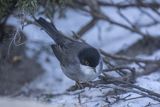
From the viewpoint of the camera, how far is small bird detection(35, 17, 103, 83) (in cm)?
370

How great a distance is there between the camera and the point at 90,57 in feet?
12.0

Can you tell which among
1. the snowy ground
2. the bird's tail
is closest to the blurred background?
the snowy ground

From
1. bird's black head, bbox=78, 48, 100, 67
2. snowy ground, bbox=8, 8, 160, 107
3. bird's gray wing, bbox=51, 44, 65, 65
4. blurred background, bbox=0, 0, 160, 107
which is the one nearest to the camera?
bird's black head, bbox=78, 48, 100, 67

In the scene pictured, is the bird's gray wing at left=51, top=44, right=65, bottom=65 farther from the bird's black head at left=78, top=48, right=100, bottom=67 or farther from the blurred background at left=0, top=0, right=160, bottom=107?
the blurred background at left=0, top=0, right=160, bottom=107

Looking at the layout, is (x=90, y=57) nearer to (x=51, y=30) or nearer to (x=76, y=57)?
(x=76, y=57)

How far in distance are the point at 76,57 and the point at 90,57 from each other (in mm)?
155

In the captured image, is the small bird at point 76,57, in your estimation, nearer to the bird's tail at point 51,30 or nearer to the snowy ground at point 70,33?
the bird's tail at point 51,30

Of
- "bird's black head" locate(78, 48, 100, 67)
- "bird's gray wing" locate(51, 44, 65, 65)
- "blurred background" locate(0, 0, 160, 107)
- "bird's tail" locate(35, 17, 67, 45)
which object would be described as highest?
"blurred background" locate(0, 0, 160, 107)

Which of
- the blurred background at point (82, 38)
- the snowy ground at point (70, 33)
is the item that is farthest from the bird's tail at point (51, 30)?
the snowy ground at point (70, 33)

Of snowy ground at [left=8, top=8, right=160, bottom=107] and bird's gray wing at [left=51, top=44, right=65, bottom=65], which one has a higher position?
snowy ground at [left=8, top=8, right=160, bottom=107]

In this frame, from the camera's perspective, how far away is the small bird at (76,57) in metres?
3.70

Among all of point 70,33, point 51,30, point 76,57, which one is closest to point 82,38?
point 70,33

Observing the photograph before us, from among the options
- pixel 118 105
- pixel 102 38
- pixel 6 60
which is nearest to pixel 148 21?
pixel 102 38

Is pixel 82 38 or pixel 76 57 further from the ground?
pixel 82 38
